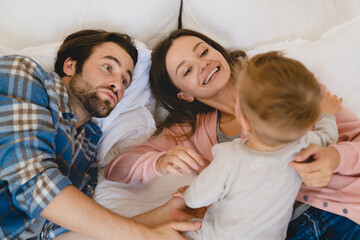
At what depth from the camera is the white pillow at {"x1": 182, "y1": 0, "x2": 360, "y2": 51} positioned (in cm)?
142

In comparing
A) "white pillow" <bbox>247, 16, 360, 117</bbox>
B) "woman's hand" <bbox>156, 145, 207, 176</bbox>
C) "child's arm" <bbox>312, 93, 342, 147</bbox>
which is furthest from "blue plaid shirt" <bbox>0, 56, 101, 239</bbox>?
"white pillow" <bbox>247, 16, 360, 117</bbox>

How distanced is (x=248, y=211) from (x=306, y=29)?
1077 millimetres

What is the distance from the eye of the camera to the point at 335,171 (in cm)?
90

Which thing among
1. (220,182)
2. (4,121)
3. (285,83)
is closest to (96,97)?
(4,121)

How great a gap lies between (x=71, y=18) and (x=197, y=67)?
0.67m

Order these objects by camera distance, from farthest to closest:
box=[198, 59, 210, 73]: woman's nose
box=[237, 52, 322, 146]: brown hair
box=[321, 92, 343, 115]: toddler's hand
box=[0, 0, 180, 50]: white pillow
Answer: box=[0, 0, 180, 50]: white pillow → box=[198, 59, 210, 73]: woman's nose → box=[321, 92, 343, 115]: toddler's hand → box=[237, 52, 322, 146]: brown hair

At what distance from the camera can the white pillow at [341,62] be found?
3.68 feet

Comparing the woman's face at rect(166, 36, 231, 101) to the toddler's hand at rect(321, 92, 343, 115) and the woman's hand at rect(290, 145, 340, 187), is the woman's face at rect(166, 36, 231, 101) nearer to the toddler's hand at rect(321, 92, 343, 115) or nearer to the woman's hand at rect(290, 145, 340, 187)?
the toddler's hand at rect(321, 92, 343, 115)

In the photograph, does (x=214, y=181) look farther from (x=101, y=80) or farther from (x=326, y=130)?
(x=101, y=80)

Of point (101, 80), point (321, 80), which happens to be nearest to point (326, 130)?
point (321, 80)

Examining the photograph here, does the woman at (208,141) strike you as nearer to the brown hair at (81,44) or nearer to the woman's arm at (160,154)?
the woman's arm at (160,154)

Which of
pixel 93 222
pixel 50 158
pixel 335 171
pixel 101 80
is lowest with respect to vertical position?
pixel 93 222

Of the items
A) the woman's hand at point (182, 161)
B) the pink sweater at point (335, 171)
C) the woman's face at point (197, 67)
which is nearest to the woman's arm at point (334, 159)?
the pink sweater at point (335, 171)

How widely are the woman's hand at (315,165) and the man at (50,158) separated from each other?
1.28ft
